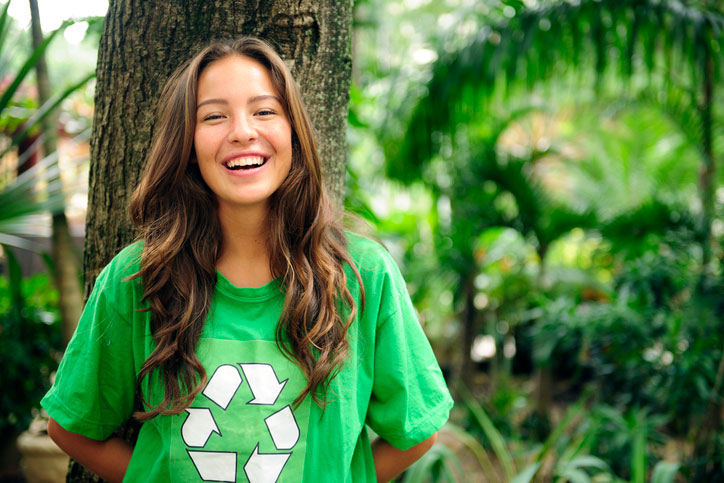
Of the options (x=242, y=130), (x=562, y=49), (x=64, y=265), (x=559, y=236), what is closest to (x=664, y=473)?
(x=559, y=236)

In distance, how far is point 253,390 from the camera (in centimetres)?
117

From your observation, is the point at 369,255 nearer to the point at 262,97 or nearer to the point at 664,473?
the point at 262,97

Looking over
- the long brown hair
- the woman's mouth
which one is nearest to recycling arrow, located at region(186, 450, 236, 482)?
the long brown hair

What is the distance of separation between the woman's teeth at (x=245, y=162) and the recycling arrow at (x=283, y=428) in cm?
51

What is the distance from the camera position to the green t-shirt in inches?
46.1

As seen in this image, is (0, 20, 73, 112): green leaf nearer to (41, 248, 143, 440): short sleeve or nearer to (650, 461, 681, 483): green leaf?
(41, 248, 143, 440): short sleeve

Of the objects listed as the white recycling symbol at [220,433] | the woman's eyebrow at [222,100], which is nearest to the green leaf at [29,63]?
the woman's eyebrow at [222,100]

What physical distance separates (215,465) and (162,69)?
3.07ft

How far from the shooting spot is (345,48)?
59.7 inches

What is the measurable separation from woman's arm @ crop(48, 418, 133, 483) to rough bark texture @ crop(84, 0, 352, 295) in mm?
430

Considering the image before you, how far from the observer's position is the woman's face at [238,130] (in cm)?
121

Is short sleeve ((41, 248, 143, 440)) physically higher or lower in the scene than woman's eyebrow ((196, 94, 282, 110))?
lower

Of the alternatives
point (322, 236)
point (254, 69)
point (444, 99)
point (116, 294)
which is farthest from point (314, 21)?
point (444, 99)

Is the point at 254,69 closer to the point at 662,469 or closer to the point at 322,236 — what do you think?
the point at 322,236
